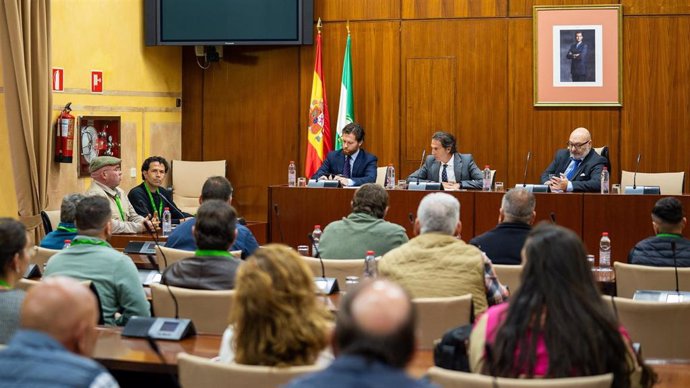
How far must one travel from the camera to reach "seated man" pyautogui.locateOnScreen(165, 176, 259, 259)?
18.7 feet

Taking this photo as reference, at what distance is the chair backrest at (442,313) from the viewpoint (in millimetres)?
3826

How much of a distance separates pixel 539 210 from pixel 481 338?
16.7 ft

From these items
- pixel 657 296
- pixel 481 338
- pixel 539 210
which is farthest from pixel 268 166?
pixel 481 338

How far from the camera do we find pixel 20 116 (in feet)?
27.3

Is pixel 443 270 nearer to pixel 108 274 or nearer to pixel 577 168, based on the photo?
pixel 108 274

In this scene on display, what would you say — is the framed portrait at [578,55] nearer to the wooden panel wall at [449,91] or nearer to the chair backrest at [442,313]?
the wooden panel wall at [449,91]

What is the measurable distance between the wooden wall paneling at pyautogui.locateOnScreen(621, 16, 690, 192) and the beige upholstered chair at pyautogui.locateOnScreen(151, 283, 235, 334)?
6.76 meters

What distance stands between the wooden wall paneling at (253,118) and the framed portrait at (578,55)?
2510mm

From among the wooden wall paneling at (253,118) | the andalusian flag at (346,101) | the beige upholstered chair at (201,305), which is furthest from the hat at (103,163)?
the beige upholstered chair at (201,305)

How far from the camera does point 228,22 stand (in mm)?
10250

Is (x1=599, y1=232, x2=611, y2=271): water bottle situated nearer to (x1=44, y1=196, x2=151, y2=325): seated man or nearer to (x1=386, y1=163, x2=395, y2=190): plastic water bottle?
(x1=386, y1=163, x2=395, y2=190): plastic water bottle

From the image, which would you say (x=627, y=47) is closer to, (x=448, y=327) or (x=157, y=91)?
(x=157, y=91)

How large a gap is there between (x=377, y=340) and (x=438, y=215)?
8.35 ft

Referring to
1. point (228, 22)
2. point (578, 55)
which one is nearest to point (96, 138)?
point (228, 22)
